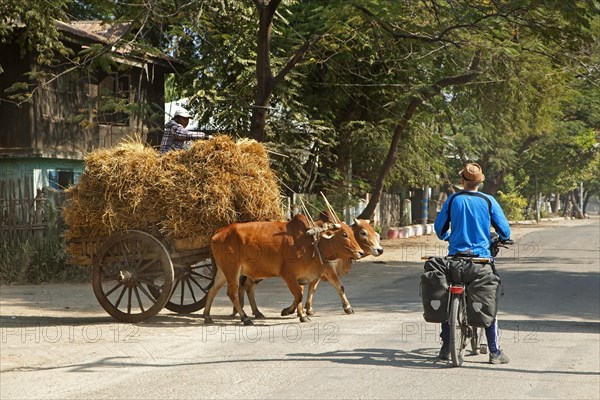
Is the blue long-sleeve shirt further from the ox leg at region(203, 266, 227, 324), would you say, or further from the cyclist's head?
the ox leg at region(203, 266, 227, 324)

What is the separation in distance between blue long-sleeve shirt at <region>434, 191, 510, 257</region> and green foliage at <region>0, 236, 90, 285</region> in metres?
11.0

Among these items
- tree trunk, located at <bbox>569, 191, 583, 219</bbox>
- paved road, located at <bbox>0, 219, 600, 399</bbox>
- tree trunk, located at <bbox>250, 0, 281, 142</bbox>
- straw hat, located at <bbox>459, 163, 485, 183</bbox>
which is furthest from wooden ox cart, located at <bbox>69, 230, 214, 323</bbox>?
tree trunk, located at <bbox>569, 191, 583, 219</bbox>

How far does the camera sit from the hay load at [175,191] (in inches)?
447

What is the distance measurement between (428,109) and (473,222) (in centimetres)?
1502

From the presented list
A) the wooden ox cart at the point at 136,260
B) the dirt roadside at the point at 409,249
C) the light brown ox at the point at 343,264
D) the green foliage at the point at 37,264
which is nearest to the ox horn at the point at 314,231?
the light brown ox at the point at 343,264

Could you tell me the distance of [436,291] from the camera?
8.30m

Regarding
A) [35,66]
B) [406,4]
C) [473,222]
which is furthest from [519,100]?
[473,222]

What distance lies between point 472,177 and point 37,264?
11.6 m

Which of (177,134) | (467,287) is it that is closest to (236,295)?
(177,134)

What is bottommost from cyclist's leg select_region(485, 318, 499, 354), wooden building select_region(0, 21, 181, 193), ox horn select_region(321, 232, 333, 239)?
cyclist's leg select_region(485, 318, 499, 354)

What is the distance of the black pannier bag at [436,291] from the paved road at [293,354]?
1.66 feet

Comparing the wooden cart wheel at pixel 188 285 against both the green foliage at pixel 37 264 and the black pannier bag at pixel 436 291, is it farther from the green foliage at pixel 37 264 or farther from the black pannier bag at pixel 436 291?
the green foliage at pixel 37 264

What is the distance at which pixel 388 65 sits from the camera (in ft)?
71.0

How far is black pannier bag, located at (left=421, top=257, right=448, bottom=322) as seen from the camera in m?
8.29
